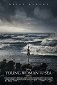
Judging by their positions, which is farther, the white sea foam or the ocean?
the white sea foam

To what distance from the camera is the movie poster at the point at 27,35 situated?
5.49 m

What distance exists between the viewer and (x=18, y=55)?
563 centimetres

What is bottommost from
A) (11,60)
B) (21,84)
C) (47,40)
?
(21,84)

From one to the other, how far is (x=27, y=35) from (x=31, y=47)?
0.33 meters

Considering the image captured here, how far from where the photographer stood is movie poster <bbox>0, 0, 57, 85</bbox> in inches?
216

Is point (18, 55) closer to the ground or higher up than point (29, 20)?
closer to the ground

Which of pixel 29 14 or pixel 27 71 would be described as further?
pixel 29 14

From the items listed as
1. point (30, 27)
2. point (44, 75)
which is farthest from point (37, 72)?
point (30, 27)

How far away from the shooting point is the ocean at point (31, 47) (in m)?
5.55

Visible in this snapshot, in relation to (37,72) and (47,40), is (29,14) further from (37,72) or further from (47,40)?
(37,72)

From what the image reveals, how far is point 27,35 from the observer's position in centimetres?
582

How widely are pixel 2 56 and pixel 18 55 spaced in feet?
1.27

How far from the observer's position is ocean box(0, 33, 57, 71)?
555cm

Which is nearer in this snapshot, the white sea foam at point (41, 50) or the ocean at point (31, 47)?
the ocean at point (31, 47)
